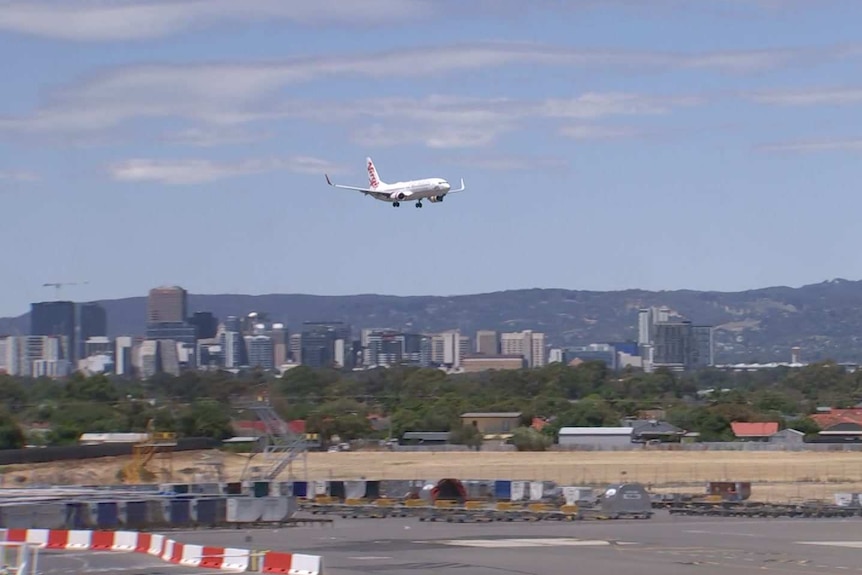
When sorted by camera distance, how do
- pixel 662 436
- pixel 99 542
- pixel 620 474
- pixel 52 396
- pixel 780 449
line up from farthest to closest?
pixel 52 396, pixel 662 436, pixel 780 449, pixel 620 474, pixel 99 542

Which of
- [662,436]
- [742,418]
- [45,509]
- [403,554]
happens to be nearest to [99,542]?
[45,509]

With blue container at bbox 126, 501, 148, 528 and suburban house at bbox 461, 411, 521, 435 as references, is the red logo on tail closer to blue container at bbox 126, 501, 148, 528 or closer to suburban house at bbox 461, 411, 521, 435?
suburban house at bbox 461, 411, 521, 435

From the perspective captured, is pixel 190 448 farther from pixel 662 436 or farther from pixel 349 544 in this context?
pixel 349 544

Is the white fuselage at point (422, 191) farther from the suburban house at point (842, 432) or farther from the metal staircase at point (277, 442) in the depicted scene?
the suburban house at point (842, 432)

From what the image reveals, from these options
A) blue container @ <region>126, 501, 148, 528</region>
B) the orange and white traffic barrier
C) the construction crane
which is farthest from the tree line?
the orange and white traffic barrier

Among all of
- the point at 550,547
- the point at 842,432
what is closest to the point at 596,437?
the point at 842,432

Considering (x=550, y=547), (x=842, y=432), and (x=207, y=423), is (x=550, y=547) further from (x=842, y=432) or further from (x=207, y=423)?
(x=842, y=432)

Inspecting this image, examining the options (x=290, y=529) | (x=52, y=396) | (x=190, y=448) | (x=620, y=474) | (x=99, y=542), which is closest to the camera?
(x=99, y=542)
